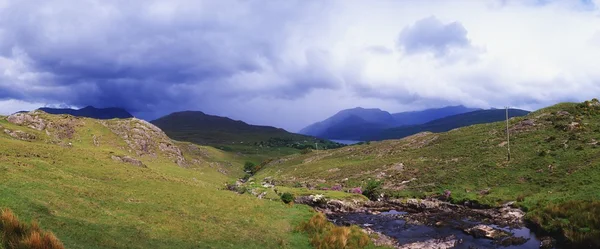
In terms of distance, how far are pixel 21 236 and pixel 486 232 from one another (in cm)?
4799

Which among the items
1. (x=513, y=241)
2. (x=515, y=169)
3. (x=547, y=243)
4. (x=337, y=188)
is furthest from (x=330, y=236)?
(x=515, y=169)

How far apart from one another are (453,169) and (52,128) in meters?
108

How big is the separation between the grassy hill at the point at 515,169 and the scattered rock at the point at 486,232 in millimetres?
5422

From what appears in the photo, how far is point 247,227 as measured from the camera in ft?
121

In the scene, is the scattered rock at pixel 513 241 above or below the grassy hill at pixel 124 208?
below

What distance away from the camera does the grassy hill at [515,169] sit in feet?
155

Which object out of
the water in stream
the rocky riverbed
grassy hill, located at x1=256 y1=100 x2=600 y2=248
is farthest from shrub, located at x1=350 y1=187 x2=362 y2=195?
the water in stream

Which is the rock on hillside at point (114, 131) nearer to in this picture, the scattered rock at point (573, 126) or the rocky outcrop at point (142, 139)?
the rocky outcrop at point (142, 139)

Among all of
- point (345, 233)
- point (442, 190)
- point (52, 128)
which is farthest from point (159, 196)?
point (52, 128)

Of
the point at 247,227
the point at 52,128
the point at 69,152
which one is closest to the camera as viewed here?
the point at 247,227

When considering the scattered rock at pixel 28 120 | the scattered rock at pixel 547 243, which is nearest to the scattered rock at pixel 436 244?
the scattered rock at pixel 547 243

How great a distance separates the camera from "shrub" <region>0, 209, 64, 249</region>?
1712 cm

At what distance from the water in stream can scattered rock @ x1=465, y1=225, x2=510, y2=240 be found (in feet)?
2.56

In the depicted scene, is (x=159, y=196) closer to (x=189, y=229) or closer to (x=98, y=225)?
(x=189, y=229)
